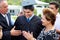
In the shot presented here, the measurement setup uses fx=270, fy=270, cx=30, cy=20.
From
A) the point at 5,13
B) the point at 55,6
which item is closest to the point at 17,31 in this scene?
the point at 5,13

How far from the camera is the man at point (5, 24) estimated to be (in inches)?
184

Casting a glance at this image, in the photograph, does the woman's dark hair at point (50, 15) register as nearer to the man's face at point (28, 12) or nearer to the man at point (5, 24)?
the man's face at point (28, 12)

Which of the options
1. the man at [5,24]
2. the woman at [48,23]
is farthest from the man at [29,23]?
the woman at [48,23]

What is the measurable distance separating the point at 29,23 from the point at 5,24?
44cm

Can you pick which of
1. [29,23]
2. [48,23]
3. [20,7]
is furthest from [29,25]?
[20,7]

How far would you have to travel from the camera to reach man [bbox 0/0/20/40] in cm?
468

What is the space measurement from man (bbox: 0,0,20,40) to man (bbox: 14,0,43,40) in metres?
0.14

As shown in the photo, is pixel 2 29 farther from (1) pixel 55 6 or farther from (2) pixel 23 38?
(1) pixel 55 6

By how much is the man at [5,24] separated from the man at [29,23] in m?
0.14

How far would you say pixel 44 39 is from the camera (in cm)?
411

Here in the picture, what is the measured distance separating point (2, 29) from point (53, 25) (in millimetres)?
1039

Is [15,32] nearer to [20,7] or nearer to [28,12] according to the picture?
[28,12]

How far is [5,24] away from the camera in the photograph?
482 centimetres

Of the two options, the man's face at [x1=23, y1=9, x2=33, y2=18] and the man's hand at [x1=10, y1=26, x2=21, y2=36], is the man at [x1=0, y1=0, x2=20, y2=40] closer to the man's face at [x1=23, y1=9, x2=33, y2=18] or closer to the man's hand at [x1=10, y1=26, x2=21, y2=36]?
the man's hand at [x1=10, y1=26, x2=21, y2=36]
